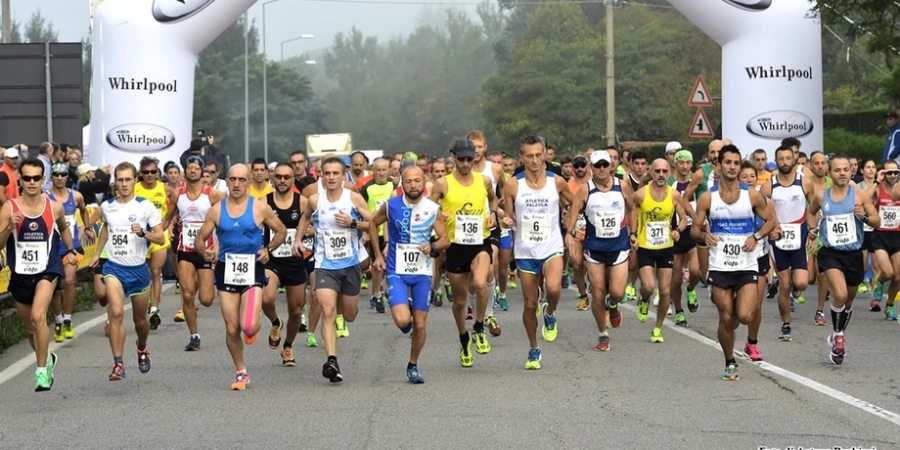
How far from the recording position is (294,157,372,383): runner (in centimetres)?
1205

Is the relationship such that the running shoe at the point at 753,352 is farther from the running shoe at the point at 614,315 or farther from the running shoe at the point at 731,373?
the running shoe at the point at 614,315

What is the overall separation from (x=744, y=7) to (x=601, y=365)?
1279cm

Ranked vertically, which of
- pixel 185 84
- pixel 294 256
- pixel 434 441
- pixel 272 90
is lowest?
pixel 434 441

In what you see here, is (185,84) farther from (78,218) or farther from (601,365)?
(601,365)

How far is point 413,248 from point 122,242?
2.46m

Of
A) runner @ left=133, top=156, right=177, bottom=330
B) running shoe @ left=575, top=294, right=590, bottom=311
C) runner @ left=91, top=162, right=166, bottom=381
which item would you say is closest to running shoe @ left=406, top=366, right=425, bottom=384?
runner @ left=91, top=162, right=166, bottom=381

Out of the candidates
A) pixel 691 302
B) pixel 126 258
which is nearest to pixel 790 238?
pixel 691 302

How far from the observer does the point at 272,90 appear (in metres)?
98.2

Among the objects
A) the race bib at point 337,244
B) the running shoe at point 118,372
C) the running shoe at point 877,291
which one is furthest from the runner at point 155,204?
the running shoe at point 877,291

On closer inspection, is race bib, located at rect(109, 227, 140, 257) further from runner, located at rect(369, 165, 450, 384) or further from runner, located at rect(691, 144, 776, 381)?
runner, located at rect(691, 144, 776, 381)

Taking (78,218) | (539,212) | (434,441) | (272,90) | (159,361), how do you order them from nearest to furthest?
1. (434,441)
2. (539,212)
3. (159,361)
4. (78,218)
5. (272,90)

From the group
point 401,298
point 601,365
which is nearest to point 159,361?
point 401,298

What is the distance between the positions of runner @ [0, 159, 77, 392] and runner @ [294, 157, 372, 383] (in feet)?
6.20

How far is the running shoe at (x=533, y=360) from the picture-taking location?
41.0 ft
